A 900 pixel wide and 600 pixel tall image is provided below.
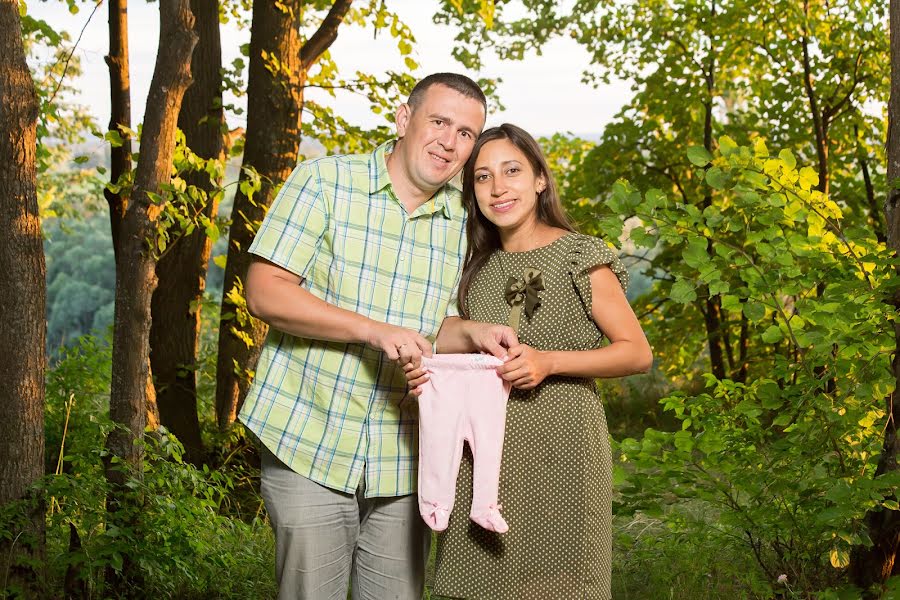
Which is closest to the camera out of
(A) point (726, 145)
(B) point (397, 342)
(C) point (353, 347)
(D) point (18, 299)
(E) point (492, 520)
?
(B) point (397, 342)

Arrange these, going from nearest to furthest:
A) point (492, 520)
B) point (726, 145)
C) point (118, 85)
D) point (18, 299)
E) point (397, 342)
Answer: point (397, 342)
point (492, 520)
point (726, 145)
point (18, 299)
point (118, 85)

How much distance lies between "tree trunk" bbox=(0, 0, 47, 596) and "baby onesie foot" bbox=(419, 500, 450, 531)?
6.43 feet

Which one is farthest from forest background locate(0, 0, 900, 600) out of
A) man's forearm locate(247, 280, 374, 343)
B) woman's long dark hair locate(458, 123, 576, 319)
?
man's forearm locate(247, 280, 374, 343)

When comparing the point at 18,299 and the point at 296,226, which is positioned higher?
the point at 296,226

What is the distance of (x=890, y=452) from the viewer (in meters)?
3.40

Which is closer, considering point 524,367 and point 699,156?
point 524,367

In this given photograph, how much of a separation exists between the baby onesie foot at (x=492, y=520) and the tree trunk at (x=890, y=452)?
156 cm

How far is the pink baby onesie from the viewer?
8.37 ft

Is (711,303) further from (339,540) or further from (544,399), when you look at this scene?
(339,540)

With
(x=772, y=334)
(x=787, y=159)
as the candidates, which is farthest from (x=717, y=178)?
(x=772, y=334)

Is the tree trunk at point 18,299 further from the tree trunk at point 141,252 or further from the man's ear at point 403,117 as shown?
the man's ear at point 403,117

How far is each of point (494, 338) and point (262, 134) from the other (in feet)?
15.0

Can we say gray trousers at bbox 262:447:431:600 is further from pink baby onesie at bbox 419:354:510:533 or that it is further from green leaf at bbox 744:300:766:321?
green leaf at bbox 744:300:766:321

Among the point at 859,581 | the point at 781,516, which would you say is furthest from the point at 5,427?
the point at 859,581
